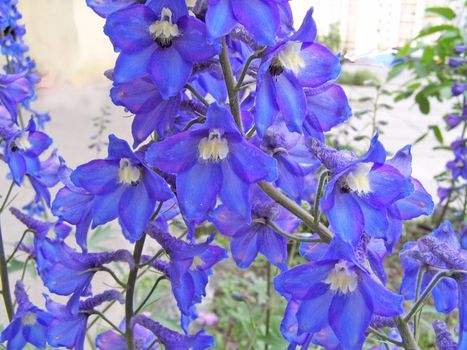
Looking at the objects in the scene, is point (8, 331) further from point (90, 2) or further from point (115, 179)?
point (90, 2)

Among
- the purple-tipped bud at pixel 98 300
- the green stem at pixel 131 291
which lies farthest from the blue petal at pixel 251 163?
the purple-tipped bud at pixel 98 300

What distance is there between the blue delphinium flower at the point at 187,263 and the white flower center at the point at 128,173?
0.38ft

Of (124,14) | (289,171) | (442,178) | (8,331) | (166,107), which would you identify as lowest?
(442,178)

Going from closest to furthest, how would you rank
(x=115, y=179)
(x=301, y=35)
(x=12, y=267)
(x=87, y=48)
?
(x=301, y=35)
(x=115, y=179)
(x=12, y=267)
(x=87, y=48)

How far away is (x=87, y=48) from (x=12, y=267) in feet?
5.76

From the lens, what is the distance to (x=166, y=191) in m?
0.67

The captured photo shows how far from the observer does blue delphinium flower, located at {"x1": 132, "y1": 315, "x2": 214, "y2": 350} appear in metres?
0.84

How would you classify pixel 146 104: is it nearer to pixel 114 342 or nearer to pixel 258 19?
pixel 258 19

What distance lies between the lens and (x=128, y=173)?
69 centimetres

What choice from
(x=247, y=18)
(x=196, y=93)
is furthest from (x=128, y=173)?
(x=247, y=18)

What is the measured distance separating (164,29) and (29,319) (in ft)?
2.23

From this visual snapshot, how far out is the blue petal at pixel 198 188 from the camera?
63 centimetres

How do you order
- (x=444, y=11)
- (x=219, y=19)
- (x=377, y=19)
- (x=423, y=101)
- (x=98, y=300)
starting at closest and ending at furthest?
(x=219, y=19) < (x=98, y=300) < (x=444, y=11) < (x=423, y=101) < (x=377, y=19)

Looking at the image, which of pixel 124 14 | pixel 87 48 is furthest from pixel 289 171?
pixel 87 48
